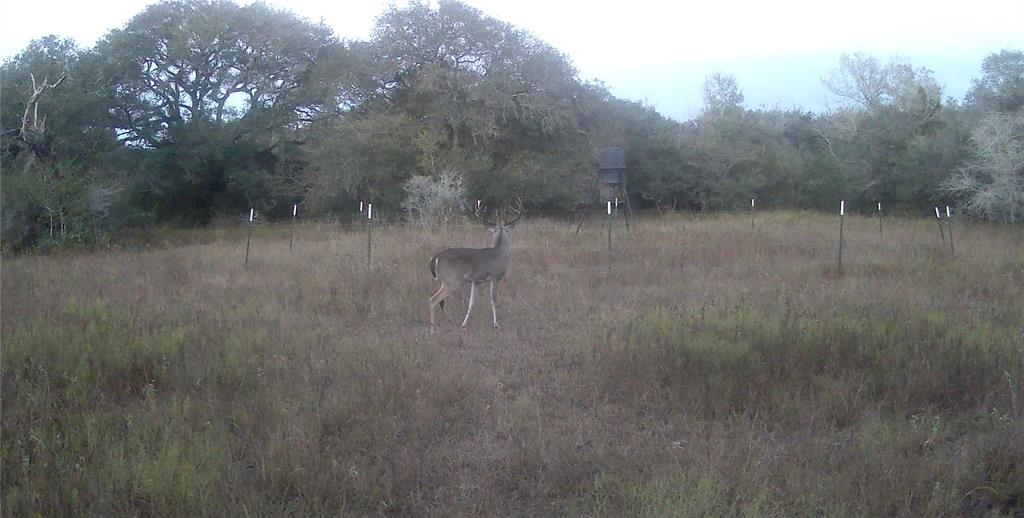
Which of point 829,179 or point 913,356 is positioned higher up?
point 829,179

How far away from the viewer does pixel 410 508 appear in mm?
4508

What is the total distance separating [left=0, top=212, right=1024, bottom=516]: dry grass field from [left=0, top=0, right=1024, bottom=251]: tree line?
43.6 feet

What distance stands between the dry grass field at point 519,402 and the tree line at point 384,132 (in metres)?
13.3

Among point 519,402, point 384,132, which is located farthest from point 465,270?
point 384,132

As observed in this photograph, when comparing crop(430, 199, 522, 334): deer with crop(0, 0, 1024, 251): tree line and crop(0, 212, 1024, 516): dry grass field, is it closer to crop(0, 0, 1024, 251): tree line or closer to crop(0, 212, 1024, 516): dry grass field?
crop(0, 212, 1024, 516): dry grass field

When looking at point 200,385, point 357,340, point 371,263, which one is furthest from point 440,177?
point 200,385

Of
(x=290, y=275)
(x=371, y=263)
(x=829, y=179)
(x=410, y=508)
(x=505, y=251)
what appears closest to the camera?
(x=410, y=508)

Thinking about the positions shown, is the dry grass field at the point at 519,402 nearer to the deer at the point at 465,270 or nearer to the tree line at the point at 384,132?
the deer at the point at 465,270

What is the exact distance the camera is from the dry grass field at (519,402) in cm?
450

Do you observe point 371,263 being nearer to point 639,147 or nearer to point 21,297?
point 21,297

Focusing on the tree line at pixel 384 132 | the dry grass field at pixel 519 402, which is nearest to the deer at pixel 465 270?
the dry grass field at pixel 519 402

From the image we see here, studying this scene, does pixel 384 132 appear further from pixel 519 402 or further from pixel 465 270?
pixel 519 402

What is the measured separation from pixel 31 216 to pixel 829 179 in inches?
1067

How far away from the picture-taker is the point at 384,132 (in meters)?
25.0
